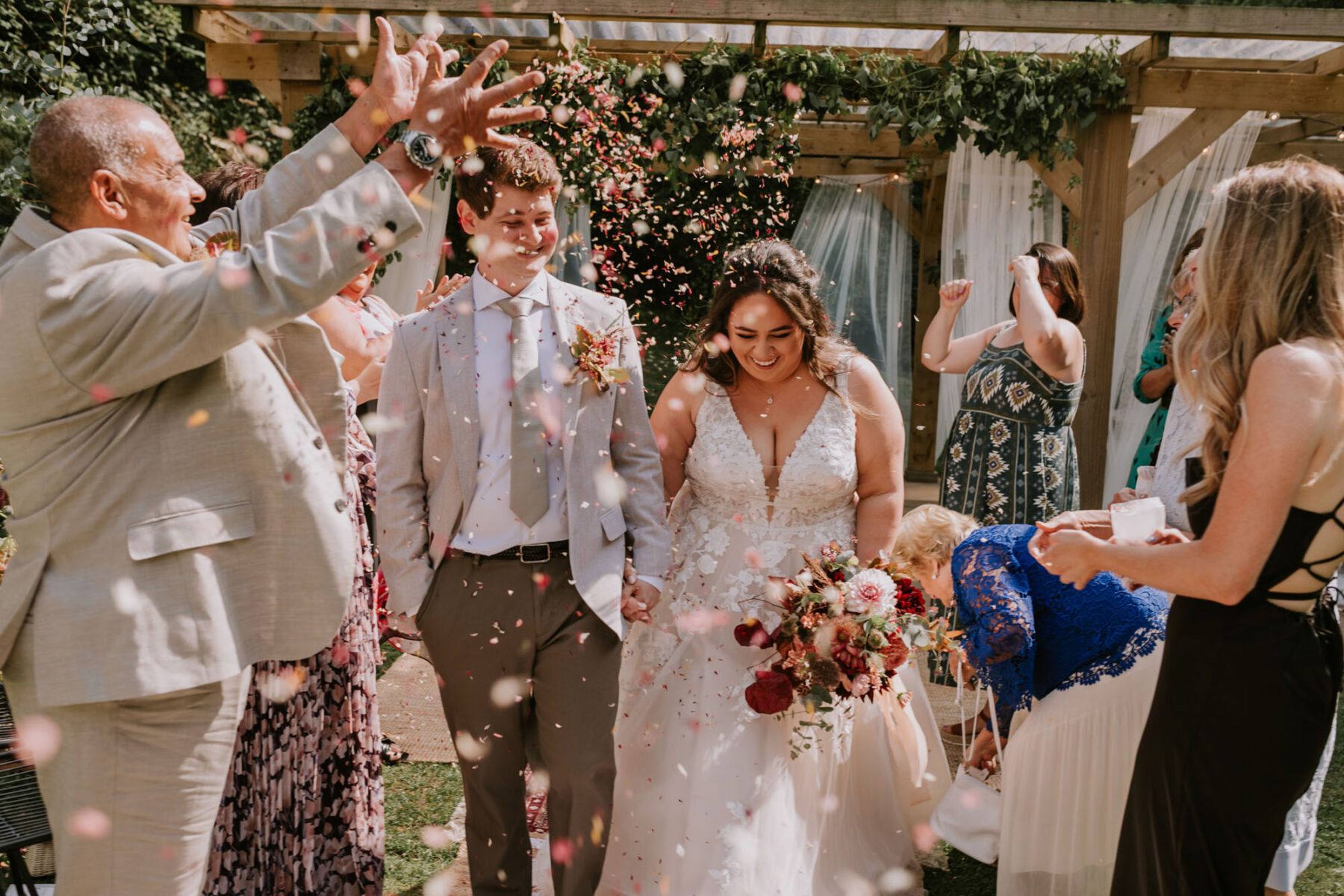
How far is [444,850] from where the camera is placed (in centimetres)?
314

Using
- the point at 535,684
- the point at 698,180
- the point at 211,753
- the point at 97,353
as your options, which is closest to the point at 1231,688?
the point at 535,684

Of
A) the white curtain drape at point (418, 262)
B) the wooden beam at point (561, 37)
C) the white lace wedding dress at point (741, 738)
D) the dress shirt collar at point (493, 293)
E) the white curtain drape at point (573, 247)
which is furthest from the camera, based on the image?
the white curtain drape at point (418, 262)

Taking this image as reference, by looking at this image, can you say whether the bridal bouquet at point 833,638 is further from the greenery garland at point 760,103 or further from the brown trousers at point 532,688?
the greenery garland at point 760,103

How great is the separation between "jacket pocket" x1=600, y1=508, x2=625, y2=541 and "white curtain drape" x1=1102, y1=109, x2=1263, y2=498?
17.4 ft

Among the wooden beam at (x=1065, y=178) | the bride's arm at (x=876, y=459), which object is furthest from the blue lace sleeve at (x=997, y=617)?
the wooden beam at (x=1065, y=178)

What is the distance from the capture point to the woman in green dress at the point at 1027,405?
155 inches

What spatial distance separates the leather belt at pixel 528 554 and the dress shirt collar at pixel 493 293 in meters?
0.59

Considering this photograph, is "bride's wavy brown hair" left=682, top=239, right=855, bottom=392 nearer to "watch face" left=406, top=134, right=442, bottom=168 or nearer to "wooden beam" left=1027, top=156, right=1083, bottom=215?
"watch face" left=406, top=134, right=442, bottom=168

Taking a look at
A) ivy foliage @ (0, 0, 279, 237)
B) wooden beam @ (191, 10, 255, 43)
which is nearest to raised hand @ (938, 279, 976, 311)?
ivy foliage @ (0, 0, 279, 237)

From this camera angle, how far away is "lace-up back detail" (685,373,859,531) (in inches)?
110

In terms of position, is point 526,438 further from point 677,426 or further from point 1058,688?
point 1058,688

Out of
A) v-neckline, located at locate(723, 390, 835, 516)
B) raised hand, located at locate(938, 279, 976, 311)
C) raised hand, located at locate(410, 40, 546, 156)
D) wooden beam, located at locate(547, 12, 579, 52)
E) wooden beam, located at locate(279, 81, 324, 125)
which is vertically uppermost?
wooden beam, located at locate(547, 12, 579, 52)

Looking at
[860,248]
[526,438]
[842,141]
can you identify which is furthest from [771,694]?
[860,248]

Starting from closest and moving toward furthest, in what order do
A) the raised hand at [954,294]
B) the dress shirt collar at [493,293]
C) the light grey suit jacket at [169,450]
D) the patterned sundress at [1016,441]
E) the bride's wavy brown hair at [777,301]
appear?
1. the light grey suit jacket at [169,450]
2. the dress shirt collar at [493,293]
3. the bride's wavy brown hair at [777,301]
4. the patterned sundress at [1016,441]
5. the raised hand at [954,294]
